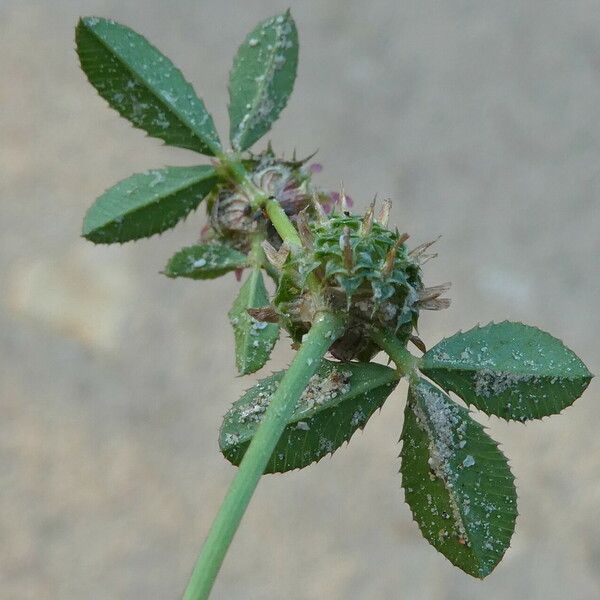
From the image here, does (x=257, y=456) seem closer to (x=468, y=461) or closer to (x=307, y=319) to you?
(x=307, y=319)

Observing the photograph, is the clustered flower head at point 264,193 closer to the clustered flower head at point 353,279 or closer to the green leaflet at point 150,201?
the green leaflet at point 150,201

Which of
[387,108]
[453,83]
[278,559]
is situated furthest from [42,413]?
[453,83]

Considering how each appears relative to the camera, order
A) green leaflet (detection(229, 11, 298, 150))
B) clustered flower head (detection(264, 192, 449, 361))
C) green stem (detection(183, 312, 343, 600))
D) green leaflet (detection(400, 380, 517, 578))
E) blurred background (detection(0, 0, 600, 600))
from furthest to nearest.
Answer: blurred background (detection(0, 0, 600, 600))
green leaflet (detection(229, 11, 298, 150))
green leaflet (detection(400, 380, 517, 578))
clustered flower head (detection(264, 192, 449, 361))
green stem (detection(183, 312, 343, 600))

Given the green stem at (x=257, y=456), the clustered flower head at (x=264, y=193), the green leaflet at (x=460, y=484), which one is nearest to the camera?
the green stem at (x=257, y=456)

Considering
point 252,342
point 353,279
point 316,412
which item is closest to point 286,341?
point 252,342

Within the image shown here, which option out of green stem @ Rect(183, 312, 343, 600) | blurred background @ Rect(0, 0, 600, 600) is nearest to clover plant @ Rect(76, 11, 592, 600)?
green stem @ Rect(183, 312, 343, 600)

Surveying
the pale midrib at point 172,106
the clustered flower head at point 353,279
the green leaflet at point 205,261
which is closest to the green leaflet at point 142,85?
the pale midrib at point 172,106

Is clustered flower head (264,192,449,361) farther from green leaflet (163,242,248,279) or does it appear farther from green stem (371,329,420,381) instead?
green leaflet (163,242,248,279)
